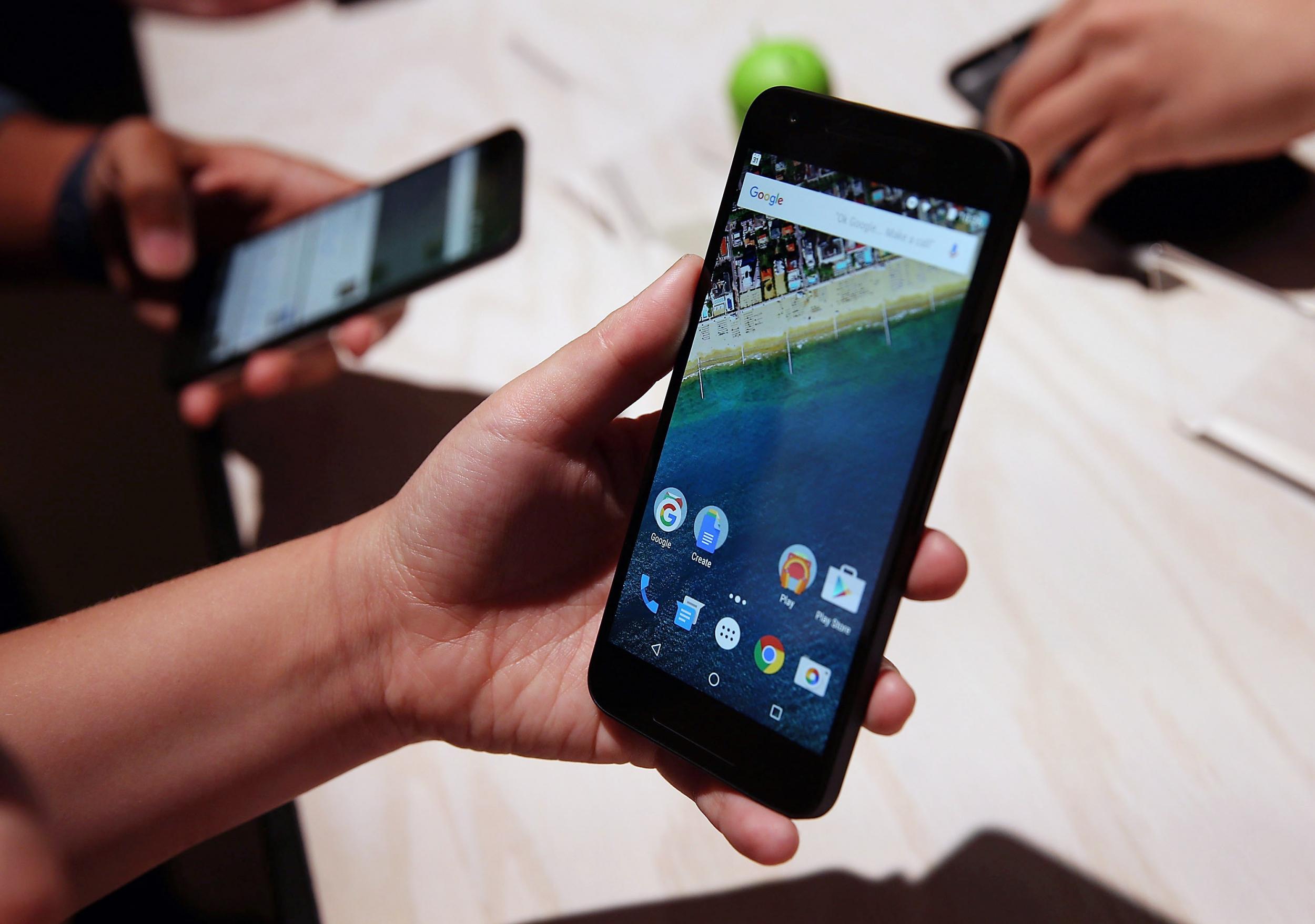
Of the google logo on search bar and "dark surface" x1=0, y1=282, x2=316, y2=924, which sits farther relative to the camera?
"dark surface" x1=0, y1=282, x2=316, y2=924

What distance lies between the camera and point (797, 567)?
0.40 metres

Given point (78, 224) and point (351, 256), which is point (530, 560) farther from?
point (78, 224)

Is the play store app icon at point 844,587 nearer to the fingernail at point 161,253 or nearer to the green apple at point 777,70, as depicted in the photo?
the green apple at point 777,70

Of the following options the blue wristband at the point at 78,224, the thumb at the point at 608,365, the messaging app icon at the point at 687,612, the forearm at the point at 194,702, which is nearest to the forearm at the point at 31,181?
the blue wristband at the point at 78,224

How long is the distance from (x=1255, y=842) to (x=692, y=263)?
17.3 inches

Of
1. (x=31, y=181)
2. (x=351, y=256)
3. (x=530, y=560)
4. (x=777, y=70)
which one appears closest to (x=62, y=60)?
(x=31, y=181)

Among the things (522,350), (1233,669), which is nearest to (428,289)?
(522,350)

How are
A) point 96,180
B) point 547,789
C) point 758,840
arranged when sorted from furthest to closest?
point 96,180 < point 547,789 < point 758,840

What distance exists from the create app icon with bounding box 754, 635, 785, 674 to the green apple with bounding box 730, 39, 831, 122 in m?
0.47

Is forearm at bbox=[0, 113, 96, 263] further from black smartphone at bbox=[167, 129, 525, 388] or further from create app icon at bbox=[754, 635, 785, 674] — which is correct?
create app icon at bbox=[754, 635, 785, 674]

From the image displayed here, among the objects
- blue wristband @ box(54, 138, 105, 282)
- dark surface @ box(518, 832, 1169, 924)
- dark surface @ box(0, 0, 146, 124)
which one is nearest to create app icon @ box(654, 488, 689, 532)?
dark surface @ box(518, 832, 1169, 924)

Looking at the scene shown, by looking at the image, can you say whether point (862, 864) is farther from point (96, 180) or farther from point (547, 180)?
point (96, 180)

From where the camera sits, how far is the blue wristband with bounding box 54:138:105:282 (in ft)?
2.61

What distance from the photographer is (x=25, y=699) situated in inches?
16.6
